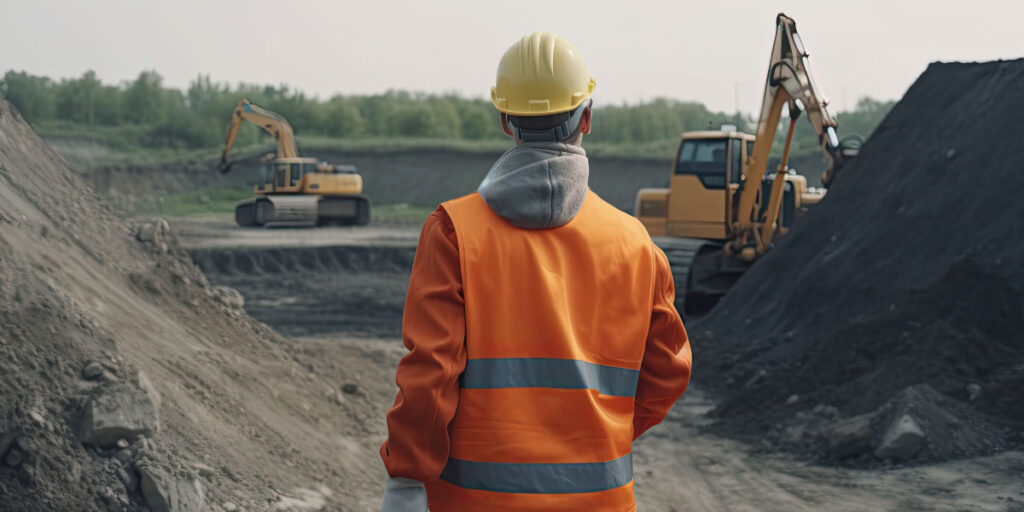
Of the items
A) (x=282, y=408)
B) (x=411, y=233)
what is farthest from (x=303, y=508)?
(x=411, y=233)

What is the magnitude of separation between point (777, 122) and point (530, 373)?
38.7ft

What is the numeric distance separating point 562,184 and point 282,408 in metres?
5.06

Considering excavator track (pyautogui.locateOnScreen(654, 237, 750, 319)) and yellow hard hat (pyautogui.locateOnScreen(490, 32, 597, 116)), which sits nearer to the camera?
yellow hard hat (pyautogui.locateOnScreen(490, 32, 597, 116))

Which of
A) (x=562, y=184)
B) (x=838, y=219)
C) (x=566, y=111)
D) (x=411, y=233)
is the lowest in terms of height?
(x=411, y=233)

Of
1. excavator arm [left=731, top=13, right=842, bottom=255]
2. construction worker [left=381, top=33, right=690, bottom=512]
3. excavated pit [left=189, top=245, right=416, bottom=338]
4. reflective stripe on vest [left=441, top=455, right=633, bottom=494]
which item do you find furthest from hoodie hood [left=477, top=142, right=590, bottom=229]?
excavated pit [left=189, top=245, right=416, bottom=338]

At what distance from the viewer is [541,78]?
2121mm

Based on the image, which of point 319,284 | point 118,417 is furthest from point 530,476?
point 319,284

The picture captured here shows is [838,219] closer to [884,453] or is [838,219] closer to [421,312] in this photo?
[884,453]

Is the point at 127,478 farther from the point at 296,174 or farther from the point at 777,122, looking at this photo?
the point at 296,174

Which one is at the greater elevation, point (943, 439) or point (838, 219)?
point (838, 219)

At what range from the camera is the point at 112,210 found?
321 inches

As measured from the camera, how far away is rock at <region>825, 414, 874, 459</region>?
22.8 feet

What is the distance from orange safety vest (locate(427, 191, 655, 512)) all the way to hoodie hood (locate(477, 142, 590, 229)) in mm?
31

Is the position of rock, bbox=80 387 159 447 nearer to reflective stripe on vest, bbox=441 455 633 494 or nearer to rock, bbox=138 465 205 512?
rock, bbox=138 465 205 512
